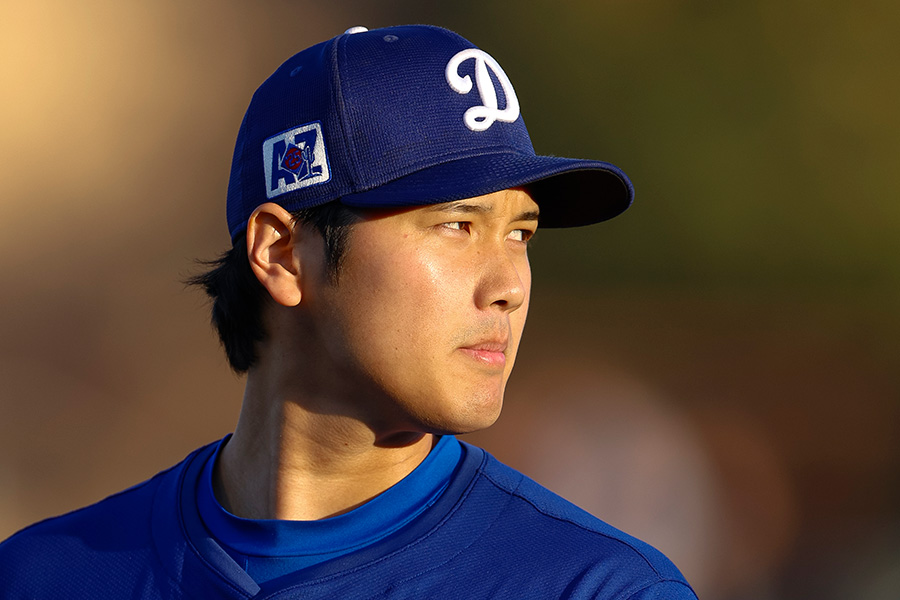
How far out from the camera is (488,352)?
143 centimetres

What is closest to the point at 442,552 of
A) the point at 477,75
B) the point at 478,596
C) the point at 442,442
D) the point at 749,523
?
the point at 478,596

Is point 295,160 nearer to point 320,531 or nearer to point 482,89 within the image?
point 482,89

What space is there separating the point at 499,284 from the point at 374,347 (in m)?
0.24

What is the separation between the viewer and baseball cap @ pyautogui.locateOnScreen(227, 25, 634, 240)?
4.67 ft

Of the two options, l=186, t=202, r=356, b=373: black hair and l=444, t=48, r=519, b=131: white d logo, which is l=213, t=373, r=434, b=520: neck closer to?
l=186, t=202, r=356, b=373: black hair

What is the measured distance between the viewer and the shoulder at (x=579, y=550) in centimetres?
134

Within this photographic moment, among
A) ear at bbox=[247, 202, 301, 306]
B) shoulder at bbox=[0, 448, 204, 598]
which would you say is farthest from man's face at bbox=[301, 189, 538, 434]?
shoulder at bbox=[0, 448, 204, 598]

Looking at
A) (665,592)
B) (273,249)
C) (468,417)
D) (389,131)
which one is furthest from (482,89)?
(665,592)

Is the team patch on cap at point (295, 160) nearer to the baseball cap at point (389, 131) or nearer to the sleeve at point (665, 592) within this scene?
the baseball cap at point (389, 131)

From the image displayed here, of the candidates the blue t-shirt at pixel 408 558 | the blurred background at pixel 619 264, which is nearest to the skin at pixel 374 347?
the blue t-shirt at pixel 408 558

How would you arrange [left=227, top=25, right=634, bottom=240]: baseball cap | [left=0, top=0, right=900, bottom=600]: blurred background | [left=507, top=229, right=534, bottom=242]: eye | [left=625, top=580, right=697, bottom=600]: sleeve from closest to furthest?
[left=625, top=580, right=697, bottom=600]: sleeve → [left=227, top=25, right=634, bottom=240]: baseball cap → [left=507, top=229, right=534, bottom=242]: eye → [left=0, top=0, right=900, bottom=600]: blurred background

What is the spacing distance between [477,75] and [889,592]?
15.1 ft

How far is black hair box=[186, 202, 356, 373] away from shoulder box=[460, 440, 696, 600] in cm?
54

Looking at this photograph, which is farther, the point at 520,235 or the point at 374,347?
the point at 520,235
